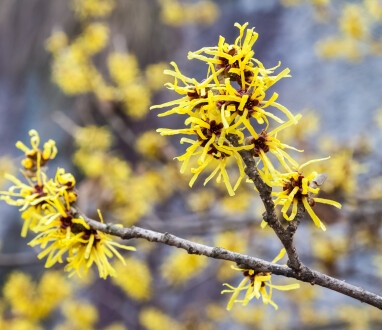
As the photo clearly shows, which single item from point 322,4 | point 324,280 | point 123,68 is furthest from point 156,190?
point 324,280

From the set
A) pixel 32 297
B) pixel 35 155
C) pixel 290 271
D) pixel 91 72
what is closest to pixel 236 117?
pixel 290 271

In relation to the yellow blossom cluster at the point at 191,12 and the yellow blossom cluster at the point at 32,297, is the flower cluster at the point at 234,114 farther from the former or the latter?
the yellow blossom cluster at the point at 191,12

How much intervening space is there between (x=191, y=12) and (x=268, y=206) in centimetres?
165

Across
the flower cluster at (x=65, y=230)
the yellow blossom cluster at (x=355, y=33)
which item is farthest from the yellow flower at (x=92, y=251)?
the yellow blossom cluster at (x=355, y=33)

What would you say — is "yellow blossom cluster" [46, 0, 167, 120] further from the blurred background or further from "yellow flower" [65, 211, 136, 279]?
"yellow flower" [65, 211, 136, 279]

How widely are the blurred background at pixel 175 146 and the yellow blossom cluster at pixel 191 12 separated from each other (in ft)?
0.04

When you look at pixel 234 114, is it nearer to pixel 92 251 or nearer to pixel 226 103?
pixel 226 103

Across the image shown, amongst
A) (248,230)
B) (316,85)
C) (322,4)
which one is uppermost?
(316,85)

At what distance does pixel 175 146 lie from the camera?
86.0 inches

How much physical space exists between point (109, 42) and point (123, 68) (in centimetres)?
89

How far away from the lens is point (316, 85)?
5.96 feet

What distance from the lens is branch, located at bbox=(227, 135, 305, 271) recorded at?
0.33 metres

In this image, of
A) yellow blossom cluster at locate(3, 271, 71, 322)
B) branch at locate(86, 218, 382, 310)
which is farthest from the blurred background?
branch at locate(86, 218, 382, 310)

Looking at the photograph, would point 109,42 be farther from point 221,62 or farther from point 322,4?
point 221,62
